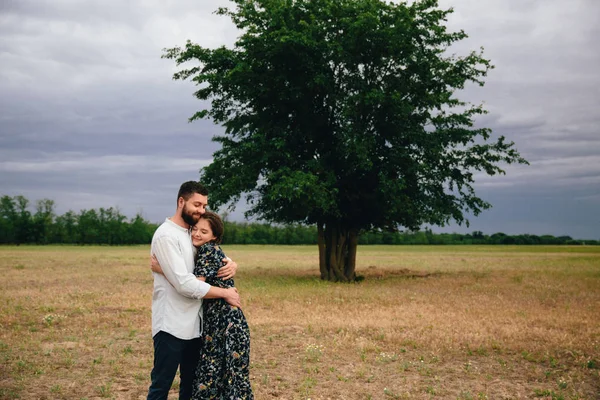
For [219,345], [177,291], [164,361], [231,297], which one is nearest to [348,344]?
[219,345]

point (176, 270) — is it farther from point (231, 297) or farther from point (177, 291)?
point (231, 297)

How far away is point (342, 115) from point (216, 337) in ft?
64.7

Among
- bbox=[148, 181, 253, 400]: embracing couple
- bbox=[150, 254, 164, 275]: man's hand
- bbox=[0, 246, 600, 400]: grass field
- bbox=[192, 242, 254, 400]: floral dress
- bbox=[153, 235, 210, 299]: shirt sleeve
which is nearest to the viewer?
bbox=[153, 235, 210, 299]: shirt sleeve

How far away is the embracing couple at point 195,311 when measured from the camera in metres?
4.96

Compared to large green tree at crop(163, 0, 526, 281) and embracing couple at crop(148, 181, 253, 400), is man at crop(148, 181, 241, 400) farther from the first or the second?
large green tree at crop(163, 0, 526, 281)

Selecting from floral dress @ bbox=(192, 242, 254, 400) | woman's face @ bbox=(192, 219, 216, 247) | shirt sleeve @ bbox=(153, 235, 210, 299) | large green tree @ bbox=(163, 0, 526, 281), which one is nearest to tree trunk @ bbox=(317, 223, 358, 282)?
large green tree @ bbox=(163, 0, 526, 281)

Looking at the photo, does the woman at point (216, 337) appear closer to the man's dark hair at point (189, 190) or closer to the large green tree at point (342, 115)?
the man's dark hair at point (189, 190)

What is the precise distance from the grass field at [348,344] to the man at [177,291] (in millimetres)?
3282

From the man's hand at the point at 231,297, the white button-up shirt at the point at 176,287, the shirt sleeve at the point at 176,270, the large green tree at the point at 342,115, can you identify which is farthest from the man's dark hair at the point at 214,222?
the large green tree at the point at 342,115

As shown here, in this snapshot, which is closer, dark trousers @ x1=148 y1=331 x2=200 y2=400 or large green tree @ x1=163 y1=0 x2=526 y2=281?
dark trousers @ x1=148 y1=331 x2=200 y2=400

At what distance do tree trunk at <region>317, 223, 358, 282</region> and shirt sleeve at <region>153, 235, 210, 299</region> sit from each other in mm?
22879

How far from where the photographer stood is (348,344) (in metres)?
11.5

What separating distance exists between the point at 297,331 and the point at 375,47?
645 inches

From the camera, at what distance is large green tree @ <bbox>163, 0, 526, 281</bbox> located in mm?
24516
